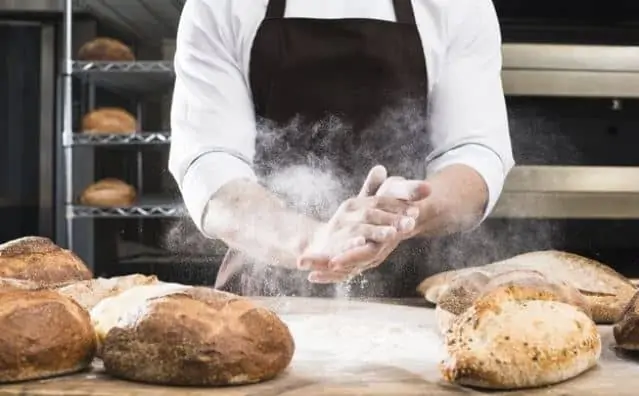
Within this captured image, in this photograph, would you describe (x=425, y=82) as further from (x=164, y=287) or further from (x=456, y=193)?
(x=164, y=287)

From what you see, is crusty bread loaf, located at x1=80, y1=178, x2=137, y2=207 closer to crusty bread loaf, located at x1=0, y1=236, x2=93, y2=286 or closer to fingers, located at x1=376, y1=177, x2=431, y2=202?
crusty bread loaf, located at x1=0, y1=236, x2=93, y2=286

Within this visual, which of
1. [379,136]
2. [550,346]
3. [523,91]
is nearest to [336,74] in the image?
[379,136]

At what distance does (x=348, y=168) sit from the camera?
1.58m

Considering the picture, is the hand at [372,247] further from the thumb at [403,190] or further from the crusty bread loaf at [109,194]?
the crusty bread loaf at [109,194]

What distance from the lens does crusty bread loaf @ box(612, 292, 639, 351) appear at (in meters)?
1.07

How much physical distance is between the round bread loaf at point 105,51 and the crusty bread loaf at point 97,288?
0.98 metres

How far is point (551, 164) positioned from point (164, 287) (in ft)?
4.18

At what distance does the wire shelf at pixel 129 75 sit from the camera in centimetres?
209

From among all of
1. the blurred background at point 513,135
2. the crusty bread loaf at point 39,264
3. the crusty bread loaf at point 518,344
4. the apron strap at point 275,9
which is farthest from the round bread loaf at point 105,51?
the crusty bread loaf at point 518,344

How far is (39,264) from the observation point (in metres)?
1.32

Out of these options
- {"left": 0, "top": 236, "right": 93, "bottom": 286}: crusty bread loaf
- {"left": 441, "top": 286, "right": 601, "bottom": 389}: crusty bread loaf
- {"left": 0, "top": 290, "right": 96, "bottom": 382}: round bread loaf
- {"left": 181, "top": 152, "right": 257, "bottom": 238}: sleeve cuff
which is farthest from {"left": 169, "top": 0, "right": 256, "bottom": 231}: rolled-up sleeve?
{"left": 441, "top": 286, "right": 601, "bottom": 389}: crusty bread loaf

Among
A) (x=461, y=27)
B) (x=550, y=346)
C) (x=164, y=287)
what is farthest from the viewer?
(x=461, y=27)

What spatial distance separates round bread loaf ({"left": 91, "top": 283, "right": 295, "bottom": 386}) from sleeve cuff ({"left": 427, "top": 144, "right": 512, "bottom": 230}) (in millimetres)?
714

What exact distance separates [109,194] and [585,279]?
1.13m
